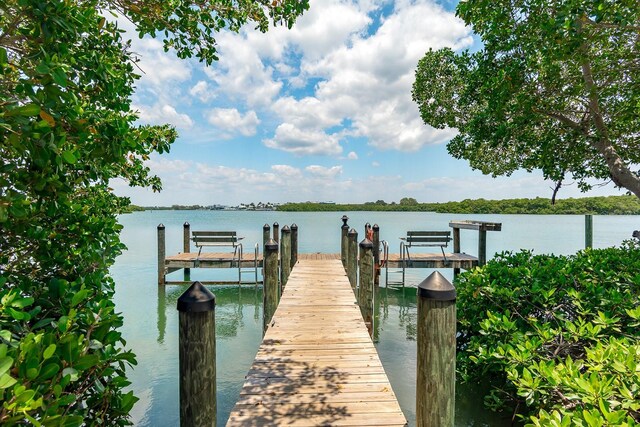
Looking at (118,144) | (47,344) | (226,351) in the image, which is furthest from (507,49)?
(226,351)

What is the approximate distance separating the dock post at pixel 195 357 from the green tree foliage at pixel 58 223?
0.48 m

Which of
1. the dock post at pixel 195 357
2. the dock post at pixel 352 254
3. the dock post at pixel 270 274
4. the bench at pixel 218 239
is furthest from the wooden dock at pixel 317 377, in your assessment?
the bench at pixel 218 239

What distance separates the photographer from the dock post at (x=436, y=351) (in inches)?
83.4

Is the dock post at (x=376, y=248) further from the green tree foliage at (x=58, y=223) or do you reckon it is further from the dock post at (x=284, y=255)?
the green tree foliage at (x=58, y=223)

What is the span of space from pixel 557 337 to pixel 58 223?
18.4 ft

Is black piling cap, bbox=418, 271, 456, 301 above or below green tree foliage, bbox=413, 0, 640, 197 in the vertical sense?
below

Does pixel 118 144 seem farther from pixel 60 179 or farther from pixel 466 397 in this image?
pixel 466 397

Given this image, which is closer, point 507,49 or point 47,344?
point 47,344

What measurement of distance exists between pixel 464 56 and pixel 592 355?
10.2 meters

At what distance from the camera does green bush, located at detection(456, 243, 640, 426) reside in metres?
2.55

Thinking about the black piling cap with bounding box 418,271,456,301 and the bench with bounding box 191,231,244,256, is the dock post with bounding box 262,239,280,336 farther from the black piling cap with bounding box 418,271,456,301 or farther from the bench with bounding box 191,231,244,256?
the bench with bounding box 191,231,244,256

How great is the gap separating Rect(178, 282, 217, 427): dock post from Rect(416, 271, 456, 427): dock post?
135 cm

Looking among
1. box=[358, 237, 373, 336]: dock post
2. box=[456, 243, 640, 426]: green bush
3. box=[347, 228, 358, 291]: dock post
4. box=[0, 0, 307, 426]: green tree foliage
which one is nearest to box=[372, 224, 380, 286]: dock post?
box=[347, 228, 358, 291]: dock post

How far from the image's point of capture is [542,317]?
486cm
